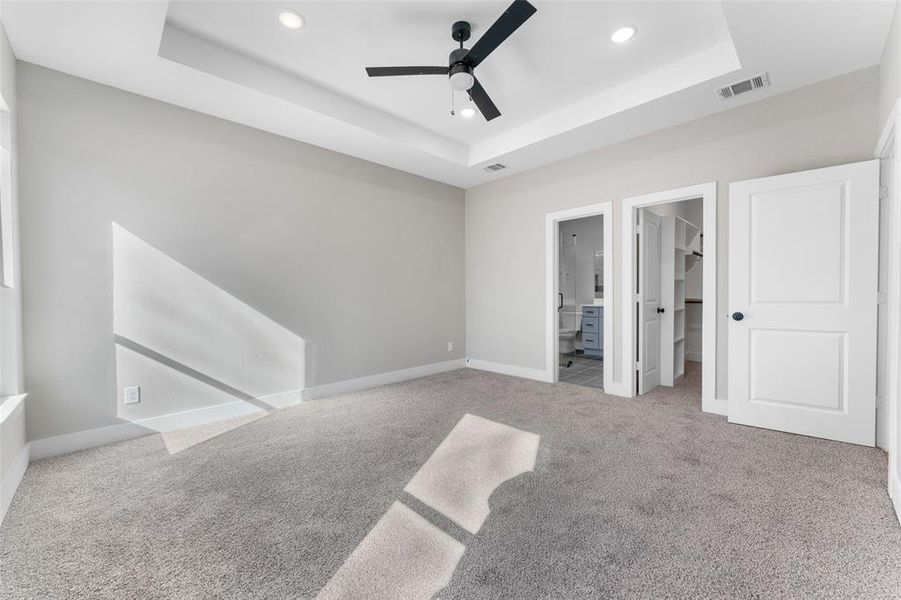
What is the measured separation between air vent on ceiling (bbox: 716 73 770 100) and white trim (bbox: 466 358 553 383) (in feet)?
10.7

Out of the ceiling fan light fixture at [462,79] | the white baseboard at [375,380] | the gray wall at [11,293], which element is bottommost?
the white baseboard at [375,380]

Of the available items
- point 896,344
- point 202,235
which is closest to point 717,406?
point 896,344

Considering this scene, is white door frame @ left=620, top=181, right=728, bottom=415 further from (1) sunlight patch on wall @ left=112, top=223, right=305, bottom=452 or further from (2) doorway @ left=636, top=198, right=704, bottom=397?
(1) sunlight patch on wall @ left=112, top=223, right=305, bottom=452

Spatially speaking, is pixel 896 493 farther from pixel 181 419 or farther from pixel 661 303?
pixel 181 419

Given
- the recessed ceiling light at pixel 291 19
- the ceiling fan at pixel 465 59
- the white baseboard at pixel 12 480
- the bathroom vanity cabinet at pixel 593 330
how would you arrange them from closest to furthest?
the white baseboard at pixel 12 480 < the ceiling fan at pixel 465 59 < the recessed ceiling light at pixel 291 19 < the bathroom vanity cabinet at pixel 593 330

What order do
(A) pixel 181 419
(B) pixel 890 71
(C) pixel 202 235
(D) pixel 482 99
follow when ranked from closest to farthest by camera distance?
(B) pixel 890 71
(D) pixel 482 99
(A) pixel 181 419
(C) pixel 202 235

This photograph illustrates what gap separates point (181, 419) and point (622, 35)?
4.55m

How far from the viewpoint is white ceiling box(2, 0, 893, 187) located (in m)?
2.31

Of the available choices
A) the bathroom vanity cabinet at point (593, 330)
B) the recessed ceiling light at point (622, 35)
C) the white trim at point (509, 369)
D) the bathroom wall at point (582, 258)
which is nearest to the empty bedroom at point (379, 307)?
the recessed ceiling light at point (622, 35)

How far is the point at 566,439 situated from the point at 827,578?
1.51 m

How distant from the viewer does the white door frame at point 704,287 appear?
11.2 feet

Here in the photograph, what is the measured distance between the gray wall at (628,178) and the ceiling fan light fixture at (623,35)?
1.33 metres

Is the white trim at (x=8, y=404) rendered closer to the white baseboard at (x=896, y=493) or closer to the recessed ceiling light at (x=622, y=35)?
the recessed ceiling light at (x=622, y=35)

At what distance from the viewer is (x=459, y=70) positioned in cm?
248
